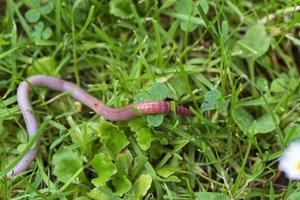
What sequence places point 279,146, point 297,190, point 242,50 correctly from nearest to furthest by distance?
point 297,190, point 279,146, point 242,50

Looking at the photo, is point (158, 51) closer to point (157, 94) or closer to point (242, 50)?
point (157, 94)

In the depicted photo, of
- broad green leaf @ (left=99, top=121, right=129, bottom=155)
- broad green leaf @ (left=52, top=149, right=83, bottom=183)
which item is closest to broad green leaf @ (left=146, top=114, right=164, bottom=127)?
broad green leaf @ (left=99, top=121, right=129, bottom=155)

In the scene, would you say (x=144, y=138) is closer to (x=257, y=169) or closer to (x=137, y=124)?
(x=137, y=124)

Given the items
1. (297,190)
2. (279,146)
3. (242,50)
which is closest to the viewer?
(297,190)

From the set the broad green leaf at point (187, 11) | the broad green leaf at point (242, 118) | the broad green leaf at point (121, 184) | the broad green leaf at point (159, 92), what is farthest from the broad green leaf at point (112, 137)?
the broad green leaf at point (187, 11)

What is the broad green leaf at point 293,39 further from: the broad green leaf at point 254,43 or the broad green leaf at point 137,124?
the broad green leaf at point 137,124

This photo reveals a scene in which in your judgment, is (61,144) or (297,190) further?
(61,144)

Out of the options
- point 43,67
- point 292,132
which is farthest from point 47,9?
point 292,132

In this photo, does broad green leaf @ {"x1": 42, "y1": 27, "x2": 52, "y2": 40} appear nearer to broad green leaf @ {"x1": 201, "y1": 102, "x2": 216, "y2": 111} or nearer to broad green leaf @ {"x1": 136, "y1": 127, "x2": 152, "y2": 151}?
broad green leaf @ {"x1": 136, "y1": 127, "x2": 152, "y2": 151}

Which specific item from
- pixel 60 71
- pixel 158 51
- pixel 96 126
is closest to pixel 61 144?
pixel 96 126
